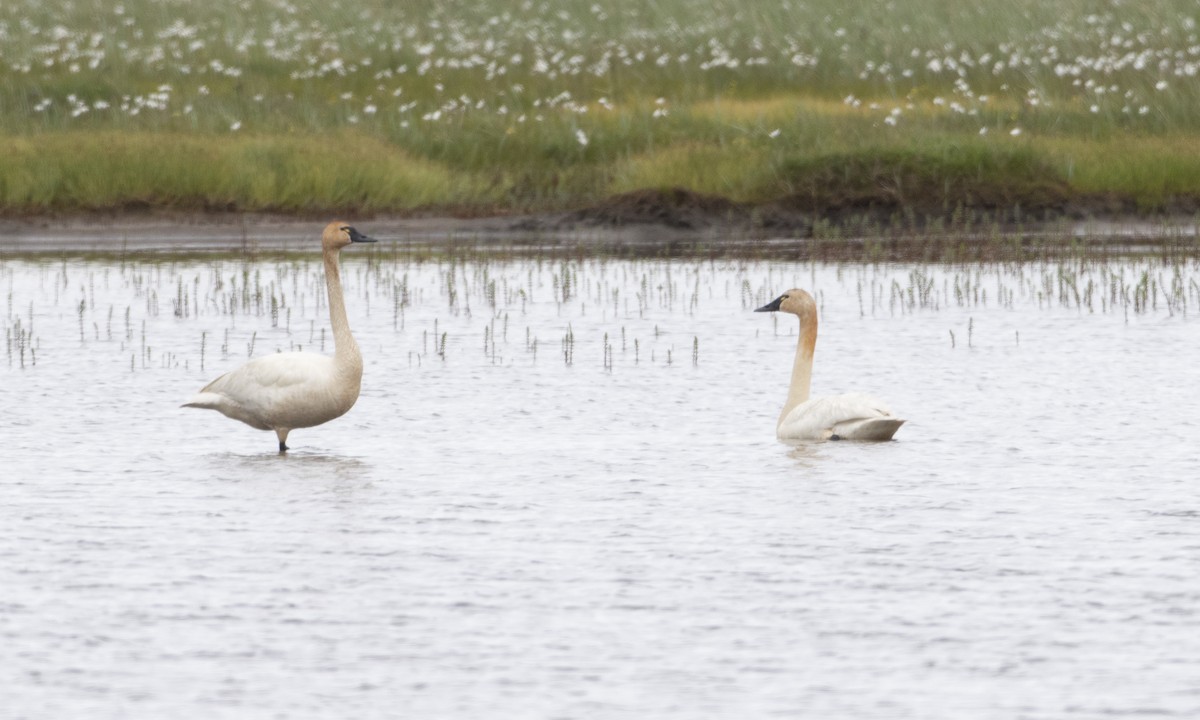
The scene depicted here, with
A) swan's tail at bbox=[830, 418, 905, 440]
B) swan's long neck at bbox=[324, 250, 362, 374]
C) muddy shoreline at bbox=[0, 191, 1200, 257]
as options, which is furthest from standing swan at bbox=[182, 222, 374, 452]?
muddy shoreline at bbox=[0, 191, 1200, 257]

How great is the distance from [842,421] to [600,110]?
1952 centimetres

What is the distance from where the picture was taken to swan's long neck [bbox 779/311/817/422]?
1179 centimetres

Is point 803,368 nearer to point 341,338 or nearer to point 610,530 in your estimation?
point 341,338

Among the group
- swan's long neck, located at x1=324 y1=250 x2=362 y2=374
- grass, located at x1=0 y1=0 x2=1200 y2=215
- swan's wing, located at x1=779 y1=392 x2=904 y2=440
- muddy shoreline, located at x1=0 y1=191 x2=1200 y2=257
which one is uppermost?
grass, located at x1=0 y1=0 x2=1200 y2=215

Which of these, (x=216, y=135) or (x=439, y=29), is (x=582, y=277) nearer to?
(x=216, y=135)

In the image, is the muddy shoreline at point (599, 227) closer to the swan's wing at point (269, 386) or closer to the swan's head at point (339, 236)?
the swan's head at point (339, 236)

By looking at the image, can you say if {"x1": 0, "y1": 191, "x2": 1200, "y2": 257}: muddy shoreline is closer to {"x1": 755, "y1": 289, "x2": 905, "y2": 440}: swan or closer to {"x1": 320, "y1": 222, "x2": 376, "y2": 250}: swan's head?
{"x1": 320, "y1": 222, "x2": 376, "y2": 250}: swan's head

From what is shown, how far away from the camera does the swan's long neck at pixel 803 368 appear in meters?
11.8

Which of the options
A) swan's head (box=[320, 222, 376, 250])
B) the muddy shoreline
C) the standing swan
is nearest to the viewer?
the standing swan

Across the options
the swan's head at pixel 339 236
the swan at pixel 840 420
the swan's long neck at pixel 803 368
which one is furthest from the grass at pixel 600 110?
the swan at pixel 840 420

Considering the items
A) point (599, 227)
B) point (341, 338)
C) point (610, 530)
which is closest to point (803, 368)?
point (341, 338)

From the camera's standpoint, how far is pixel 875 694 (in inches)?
243

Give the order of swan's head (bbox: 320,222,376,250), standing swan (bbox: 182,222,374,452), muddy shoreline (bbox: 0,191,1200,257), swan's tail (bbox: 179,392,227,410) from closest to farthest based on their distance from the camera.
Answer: standing swan (bbox: 182,222,374,452)
swan's tail (bbox: 179,392,227,410)
swan's head (bbox: 320,222,376,250)
muddy shoreline (bbox: 0,191,1200,257)

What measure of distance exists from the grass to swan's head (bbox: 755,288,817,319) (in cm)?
1339
